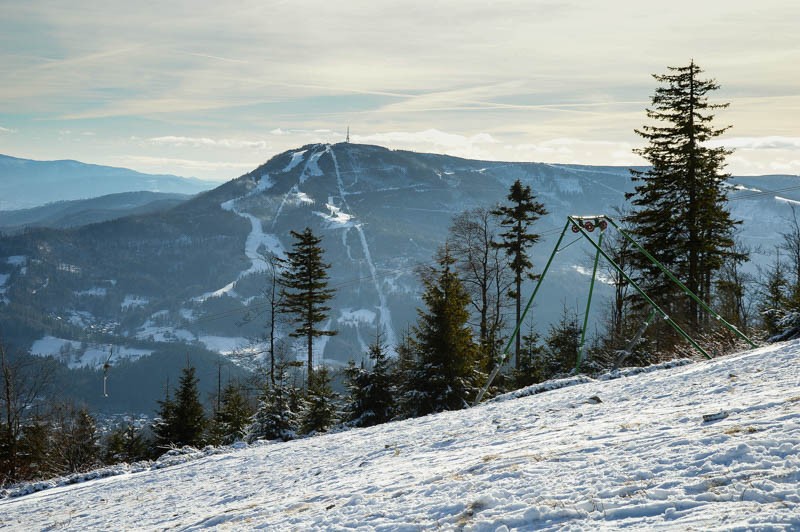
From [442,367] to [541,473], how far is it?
18.6 m

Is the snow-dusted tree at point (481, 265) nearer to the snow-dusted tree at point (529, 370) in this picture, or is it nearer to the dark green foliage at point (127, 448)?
the snow-dusted tree at point (529, 370)

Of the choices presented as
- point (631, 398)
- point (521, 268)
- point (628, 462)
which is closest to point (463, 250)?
point (521, 268)

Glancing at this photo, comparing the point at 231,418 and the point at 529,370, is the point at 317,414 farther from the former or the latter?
the point at 231,418

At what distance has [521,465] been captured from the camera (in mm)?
7020

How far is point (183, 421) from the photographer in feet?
124

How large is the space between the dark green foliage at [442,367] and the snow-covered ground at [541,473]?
9.84m

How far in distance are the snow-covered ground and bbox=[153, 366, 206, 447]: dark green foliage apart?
2315 cm

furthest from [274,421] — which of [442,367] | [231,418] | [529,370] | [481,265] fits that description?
[529,370]

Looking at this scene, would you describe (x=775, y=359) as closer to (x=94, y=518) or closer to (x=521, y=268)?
(x=94, y=518)

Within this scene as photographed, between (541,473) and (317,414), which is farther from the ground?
(541,473)

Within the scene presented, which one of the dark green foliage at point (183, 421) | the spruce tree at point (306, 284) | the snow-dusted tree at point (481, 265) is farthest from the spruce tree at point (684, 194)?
the dark green foliage at point (183, 421)

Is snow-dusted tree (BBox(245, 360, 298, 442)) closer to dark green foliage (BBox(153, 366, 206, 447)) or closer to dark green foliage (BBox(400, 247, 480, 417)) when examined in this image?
dark green foliage (BBox(400, 247, 480, 417))

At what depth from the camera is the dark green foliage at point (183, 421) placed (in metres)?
37.4

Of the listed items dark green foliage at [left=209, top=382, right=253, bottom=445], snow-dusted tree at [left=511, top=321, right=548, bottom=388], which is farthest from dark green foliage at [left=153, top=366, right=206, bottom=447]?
snow-dusted tree at [left=511, top=321, right=548, bottom=388]
